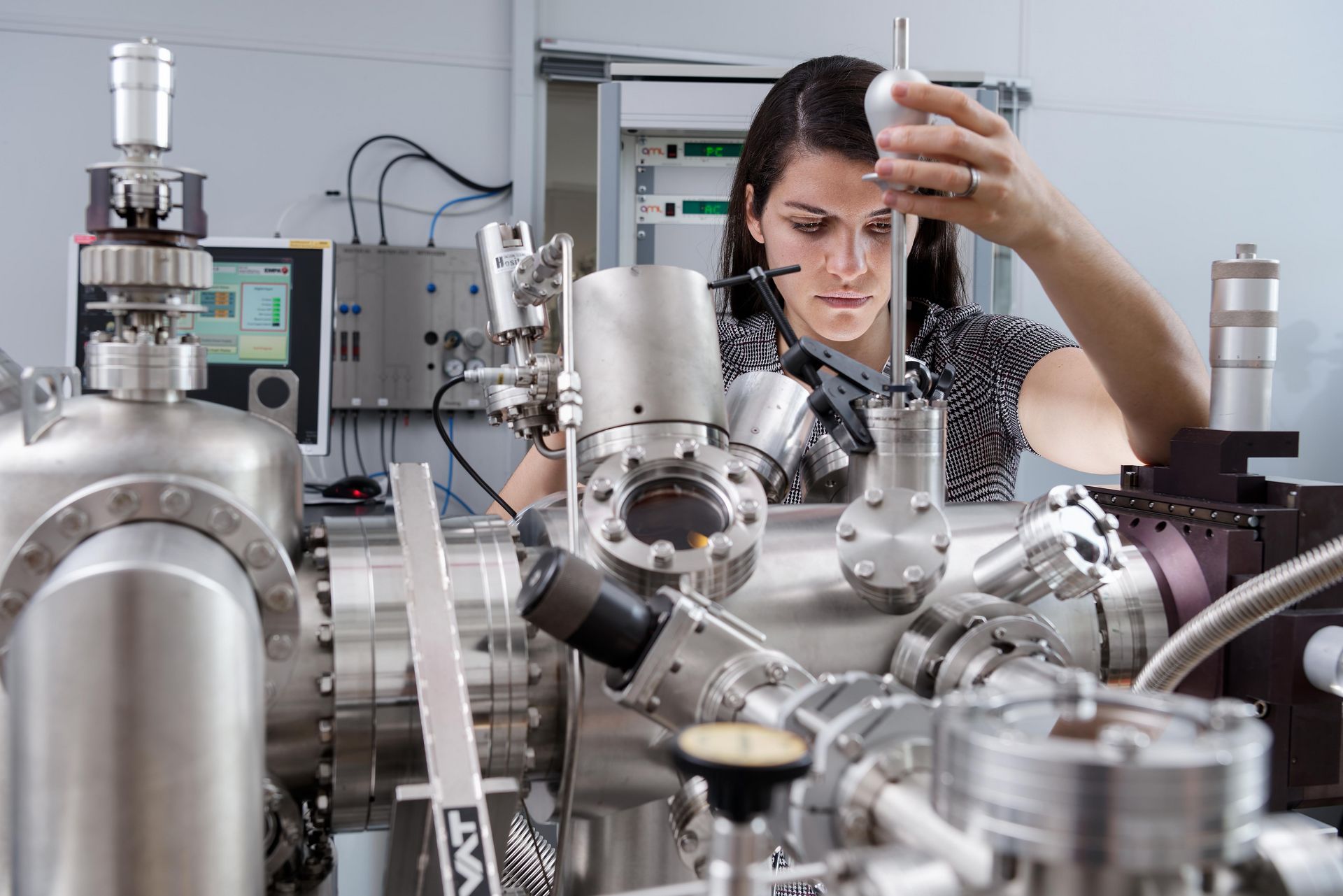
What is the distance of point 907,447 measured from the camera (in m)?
0.57

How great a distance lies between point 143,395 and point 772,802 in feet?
1.04

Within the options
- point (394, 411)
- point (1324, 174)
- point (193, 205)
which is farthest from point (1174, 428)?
point (1324, 174)

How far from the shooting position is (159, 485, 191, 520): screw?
0.40m

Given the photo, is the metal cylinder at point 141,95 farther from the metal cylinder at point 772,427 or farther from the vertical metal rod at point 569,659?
the metal cylinder at point 772,427

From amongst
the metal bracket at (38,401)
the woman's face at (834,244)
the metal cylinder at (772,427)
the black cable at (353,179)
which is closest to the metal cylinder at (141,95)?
the metal bracket at (38,401)

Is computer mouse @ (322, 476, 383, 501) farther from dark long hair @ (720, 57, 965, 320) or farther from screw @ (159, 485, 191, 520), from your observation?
screw @ (159, 485, 191, 520)

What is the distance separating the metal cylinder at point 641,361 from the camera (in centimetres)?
55

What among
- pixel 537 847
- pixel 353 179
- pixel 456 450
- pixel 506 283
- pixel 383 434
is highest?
pixel 353 179

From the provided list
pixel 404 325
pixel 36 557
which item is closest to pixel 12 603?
pixel 36 557

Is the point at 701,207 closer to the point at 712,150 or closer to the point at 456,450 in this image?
the point at 712,150

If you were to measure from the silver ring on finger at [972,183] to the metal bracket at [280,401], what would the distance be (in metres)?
0.36

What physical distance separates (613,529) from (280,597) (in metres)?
0.15

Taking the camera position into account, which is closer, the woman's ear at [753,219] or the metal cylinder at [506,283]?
the metal cylinder at [506,283]

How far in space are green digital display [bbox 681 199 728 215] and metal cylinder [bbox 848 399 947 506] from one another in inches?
79.6
